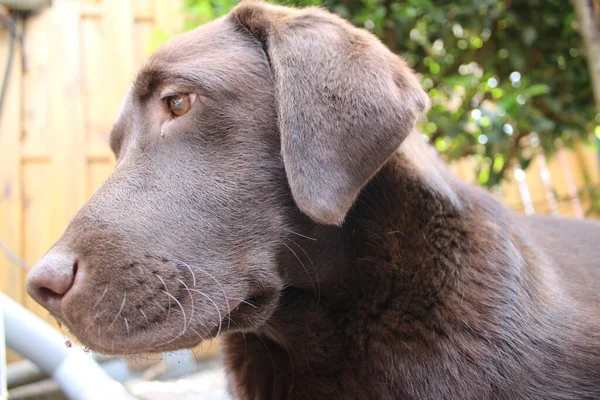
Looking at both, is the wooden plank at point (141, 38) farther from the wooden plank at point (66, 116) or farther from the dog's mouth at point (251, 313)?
the dog's mouth at point (251, 313)

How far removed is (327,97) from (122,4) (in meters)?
3.27

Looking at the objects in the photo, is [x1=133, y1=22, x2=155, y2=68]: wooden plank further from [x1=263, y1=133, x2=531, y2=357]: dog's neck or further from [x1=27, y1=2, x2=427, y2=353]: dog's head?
[x1=263, y1=133, x2=531, y2=357]: dog's neck

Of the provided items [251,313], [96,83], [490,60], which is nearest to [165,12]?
[96,83]

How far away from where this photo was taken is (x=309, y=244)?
1.60 metres

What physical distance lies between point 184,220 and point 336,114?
1.54 ft

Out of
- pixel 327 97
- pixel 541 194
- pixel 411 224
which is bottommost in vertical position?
pixel 541 194

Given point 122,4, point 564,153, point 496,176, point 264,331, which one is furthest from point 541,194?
point 264,331

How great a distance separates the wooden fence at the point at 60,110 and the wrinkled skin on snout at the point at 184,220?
217 centimetres

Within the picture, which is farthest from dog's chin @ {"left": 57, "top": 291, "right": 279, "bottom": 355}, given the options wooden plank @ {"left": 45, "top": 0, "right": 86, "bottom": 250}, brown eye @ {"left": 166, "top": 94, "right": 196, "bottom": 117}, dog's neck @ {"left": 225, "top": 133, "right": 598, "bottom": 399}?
wooden plank @ {"left": 45, "top": 0, "right": 86, "bottom": 250}

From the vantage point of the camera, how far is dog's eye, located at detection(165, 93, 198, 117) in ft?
5.13

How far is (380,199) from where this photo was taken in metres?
1.65

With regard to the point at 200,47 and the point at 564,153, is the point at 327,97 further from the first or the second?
the point at 564,153

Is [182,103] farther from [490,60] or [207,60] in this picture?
[490,60]

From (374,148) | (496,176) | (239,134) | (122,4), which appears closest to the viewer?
(374,148)
